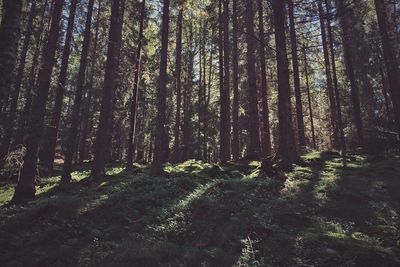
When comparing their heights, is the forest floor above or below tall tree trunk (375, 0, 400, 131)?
below

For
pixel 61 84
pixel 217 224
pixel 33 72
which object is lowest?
pixel 217 224

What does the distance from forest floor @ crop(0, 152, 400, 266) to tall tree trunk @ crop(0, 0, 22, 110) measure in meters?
3.74

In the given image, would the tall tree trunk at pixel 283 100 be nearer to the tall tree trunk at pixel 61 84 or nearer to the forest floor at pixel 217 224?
the forest floor at pixel 217 224

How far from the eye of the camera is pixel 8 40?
5645mm

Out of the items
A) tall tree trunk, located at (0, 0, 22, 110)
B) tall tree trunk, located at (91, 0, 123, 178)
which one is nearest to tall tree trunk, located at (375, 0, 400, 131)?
tall tree trunk, located at (91, 0, 123, 178)

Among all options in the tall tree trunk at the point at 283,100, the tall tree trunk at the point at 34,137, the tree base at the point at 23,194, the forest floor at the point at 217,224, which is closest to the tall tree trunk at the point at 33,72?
the tall tree trunk at the point at 34,137

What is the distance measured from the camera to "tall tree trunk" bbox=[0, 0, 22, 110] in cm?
548

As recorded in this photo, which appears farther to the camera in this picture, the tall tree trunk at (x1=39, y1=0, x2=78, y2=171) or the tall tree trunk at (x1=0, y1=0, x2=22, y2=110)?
the tall tree trunk at (x1=39, y1=0, x2=78, y2=171)

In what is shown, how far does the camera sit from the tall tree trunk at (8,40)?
5.48 metres

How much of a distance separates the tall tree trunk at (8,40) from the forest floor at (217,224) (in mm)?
3735

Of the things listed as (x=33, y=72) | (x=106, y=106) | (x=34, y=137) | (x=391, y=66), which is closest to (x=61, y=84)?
(x=106, y=106)

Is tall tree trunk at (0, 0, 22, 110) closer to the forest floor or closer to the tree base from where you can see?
the forest floor

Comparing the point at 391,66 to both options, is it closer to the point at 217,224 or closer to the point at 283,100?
the point at 283,100

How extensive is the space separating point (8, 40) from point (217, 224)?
6.27m
